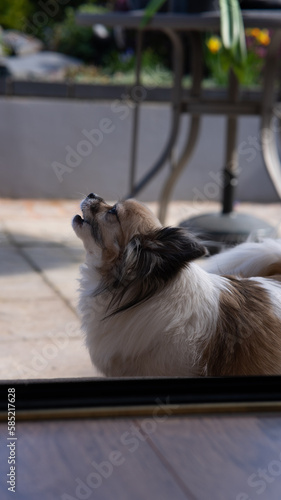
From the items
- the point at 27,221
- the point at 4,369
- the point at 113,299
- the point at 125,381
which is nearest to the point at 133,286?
the point at 113,299

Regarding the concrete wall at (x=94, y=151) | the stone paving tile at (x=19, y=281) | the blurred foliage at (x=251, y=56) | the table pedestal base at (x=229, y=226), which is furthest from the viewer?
the blurred foliage at (x=251, y=56)

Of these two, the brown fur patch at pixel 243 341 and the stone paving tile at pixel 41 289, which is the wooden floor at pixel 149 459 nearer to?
the brown fur patch at pixel 243 341

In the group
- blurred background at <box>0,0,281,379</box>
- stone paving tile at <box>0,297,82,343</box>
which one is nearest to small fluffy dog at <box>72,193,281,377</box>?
stone paving tile at <box>0,297,82,343</box>

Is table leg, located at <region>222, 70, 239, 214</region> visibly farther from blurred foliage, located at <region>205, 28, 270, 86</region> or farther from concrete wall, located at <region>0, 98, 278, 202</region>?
blurred foliage, located at <region>205, 28, 270, 86</region>

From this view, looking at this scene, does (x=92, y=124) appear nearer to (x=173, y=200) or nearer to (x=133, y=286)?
(x=173, y=200)

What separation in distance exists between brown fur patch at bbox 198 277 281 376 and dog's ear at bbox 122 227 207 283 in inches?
8.5

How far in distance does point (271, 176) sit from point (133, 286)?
216cm

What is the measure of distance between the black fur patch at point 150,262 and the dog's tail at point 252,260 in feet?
1.61

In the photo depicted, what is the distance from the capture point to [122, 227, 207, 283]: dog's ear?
5.34 ft

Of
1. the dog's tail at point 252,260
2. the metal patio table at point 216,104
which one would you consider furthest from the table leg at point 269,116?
the dog's tail at point 252,260

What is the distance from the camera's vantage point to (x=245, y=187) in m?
5.65

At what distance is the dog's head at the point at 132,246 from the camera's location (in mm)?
1655

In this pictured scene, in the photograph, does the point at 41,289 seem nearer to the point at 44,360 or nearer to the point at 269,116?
the point at 44,360

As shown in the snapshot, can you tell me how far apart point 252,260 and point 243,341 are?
401mm
